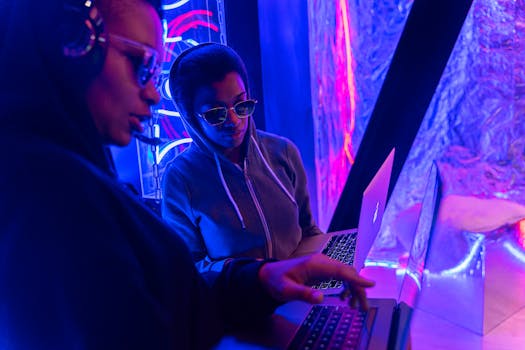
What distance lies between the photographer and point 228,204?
1229 mm

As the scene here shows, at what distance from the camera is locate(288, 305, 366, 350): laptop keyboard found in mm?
641

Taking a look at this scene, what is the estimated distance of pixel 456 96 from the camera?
1.86 m

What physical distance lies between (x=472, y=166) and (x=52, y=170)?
185 cm

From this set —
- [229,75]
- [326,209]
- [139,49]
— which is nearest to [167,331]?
[139,49]

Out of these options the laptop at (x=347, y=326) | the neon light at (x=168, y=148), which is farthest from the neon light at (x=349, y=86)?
the laptop at (x=347, y=326)

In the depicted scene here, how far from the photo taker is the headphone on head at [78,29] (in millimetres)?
462

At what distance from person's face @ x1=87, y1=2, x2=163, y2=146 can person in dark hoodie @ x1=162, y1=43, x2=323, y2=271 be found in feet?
2.07

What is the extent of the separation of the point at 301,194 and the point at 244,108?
0.39 meters

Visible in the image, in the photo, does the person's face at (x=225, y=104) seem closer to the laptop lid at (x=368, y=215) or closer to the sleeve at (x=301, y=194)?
the sleeve at (x=301, y=194)

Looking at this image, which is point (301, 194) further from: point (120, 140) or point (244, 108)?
point (120, 140)

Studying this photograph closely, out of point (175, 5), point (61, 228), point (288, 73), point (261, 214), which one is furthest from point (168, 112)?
point (61, 228)

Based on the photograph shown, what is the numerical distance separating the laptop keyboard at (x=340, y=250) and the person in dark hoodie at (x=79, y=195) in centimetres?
44

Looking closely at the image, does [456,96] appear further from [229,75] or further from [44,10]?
[44,10]

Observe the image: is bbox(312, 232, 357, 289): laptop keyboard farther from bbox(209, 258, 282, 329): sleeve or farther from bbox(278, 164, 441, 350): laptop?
bbox(209, 258, 282, 329): sleeve
